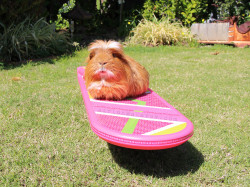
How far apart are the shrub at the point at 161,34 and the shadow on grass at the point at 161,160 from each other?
6.93m

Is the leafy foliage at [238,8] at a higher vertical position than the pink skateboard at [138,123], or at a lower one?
higher

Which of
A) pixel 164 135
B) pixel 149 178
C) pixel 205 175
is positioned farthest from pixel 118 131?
pixel 205 175

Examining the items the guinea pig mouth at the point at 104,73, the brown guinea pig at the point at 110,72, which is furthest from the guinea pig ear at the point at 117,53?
the guinea pig mouth at the point at 104,73

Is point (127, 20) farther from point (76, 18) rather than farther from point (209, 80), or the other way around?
point (209, 80)

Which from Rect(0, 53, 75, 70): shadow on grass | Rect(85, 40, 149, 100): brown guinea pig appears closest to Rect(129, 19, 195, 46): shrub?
Rect(0, 53, 75, 70): shadow on grass

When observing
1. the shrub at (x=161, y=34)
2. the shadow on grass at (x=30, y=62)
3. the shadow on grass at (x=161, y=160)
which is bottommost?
the shadow on grass at (x=161, y=160)

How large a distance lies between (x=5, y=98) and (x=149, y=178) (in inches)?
104

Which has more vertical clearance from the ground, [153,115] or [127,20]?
[127,20]

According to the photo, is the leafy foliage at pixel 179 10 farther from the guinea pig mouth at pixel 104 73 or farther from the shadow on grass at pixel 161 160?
the shadow on grass at pixel 161 160

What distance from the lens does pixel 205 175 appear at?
1.88m

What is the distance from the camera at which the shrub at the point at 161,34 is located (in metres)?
8.70

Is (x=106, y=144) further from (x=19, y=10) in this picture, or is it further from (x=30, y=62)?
(x=19, y=10)

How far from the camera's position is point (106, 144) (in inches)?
91.9

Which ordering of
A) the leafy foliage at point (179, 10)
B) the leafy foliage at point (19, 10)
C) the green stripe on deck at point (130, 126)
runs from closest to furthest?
1. the green stripe on deck at point (130, 126)
2. the leafy foliage at point (19, 10)
3. the leafy foliage at point (179, 10)
